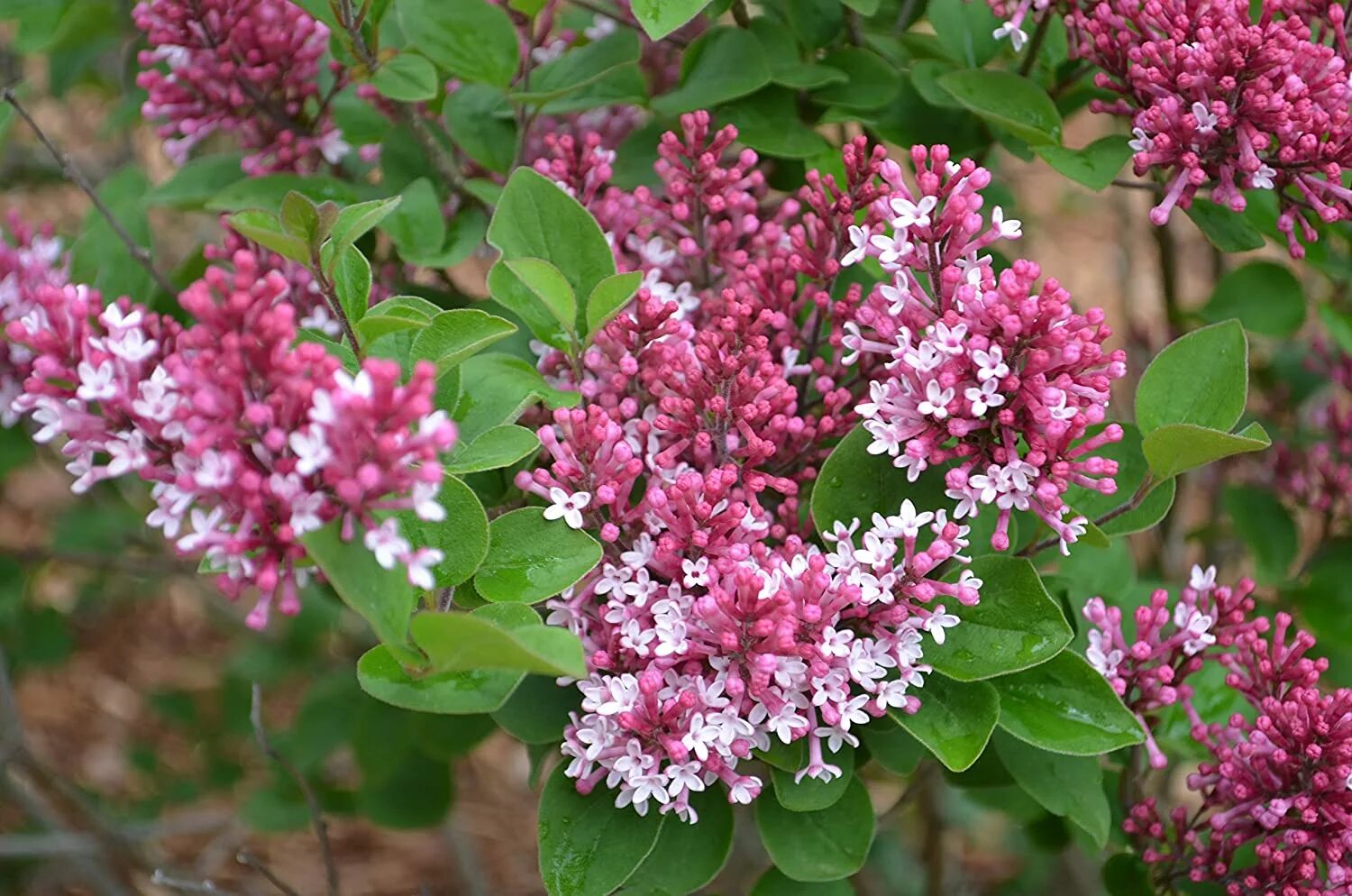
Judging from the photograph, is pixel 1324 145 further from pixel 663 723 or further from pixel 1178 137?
pixel 663 723

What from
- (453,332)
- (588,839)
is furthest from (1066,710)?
(453,332)

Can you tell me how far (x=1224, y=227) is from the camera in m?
1.66

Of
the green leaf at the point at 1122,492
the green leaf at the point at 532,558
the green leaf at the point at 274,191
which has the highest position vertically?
the green leaf at the point at 274,191

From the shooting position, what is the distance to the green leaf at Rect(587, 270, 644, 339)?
133 centimetres

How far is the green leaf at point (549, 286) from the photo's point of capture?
4.35ft

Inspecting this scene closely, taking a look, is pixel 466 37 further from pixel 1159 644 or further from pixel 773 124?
pixel 1159 644

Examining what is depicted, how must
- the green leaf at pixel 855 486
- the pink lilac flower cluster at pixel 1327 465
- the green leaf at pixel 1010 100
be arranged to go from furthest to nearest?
the pink lilac flower cluster at pixel 1327 465 → the green leaf at pixel 1010 100 → the green leaf at pixel 855 486

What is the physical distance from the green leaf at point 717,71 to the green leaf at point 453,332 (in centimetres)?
55

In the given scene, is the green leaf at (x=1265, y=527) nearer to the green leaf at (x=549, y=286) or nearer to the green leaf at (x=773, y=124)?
the green leaf at (x=773, y=124)

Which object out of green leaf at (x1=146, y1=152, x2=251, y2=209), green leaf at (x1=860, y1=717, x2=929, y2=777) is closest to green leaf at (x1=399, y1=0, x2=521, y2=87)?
green leaf at (x1=146, y1=152, x2=251, y2=209)

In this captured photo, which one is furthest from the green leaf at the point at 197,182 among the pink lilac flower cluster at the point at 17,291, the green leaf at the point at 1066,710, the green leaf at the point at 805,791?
the green leaf at the point at 1066,710

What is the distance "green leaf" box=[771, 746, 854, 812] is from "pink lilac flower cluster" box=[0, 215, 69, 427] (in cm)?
105

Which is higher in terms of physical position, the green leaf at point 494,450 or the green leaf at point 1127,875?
the green leaf at point 494,450

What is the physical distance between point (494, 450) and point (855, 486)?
407 mm
